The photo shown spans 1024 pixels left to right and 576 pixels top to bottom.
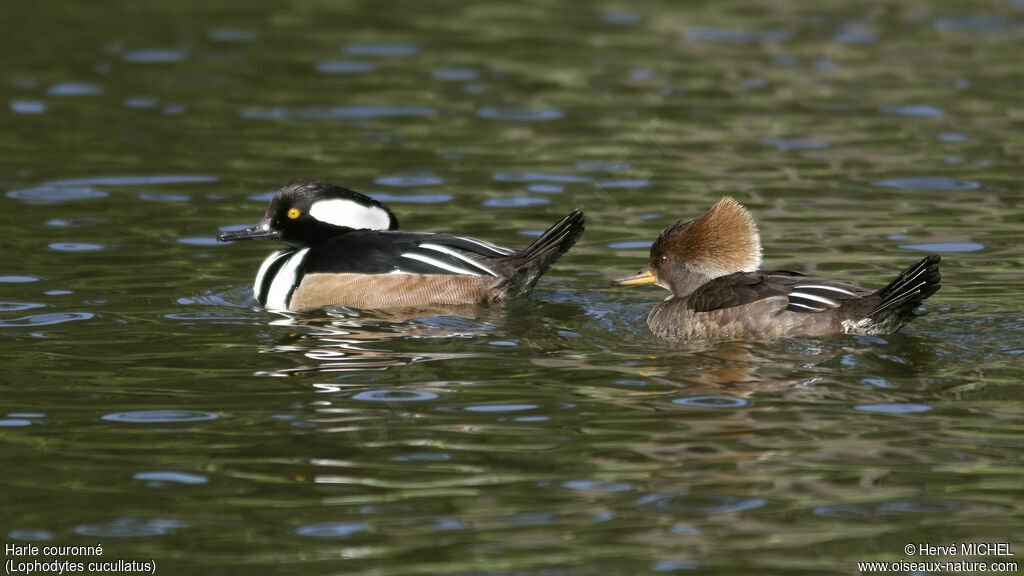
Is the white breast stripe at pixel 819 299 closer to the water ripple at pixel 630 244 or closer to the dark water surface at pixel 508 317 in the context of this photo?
the dark water surface at pixel 508 317

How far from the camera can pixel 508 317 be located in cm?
973

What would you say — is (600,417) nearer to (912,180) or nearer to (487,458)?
(487,458)

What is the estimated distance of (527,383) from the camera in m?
8.05

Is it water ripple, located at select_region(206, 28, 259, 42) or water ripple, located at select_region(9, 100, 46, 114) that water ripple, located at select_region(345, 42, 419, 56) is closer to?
water ripple, located at select_region(206, 28, 259, 42)

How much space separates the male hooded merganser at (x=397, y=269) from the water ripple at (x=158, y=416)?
260 centimetres

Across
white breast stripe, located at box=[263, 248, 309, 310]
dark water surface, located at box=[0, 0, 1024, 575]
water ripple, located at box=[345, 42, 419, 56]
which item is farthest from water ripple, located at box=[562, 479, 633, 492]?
water ripple, located at box=[345, 42, 419, 56]

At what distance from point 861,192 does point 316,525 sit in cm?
→ 833

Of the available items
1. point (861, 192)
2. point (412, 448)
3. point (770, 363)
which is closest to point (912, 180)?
point (861, 192)

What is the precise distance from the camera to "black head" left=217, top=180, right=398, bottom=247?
10617mm

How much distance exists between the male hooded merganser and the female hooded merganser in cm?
68

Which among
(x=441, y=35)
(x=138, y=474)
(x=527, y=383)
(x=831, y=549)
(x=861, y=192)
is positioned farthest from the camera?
(x=441, y=35)

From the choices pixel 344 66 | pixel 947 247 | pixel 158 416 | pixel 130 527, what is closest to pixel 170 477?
pixel 130 527

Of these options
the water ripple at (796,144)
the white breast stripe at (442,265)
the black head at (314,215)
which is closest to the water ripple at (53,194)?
the black head at (314,215)

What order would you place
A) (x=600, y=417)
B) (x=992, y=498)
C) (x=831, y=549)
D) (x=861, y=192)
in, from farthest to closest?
(x=861, y=192) < (x=600, y=417) < (x=992, y=498) < (x=831, y=549)
